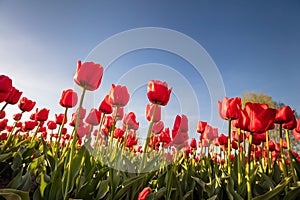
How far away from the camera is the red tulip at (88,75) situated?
1.67 m

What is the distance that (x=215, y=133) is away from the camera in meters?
3.48

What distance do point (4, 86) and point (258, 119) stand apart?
2.26 meters

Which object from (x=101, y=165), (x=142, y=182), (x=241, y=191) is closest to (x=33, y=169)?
(x=101, y=165)

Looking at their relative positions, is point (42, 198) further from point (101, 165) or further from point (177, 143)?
point (177, 143)

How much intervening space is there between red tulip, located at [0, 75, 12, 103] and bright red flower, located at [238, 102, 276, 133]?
2.14m

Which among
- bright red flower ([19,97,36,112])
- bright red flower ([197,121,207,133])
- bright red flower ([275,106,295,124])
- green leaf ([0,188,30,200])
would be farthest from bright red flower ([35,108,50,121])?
bright red flower ([275,106,295,124])

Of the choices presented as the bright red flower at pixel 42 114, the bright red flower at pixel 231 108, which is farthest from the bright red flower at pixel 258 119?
the bright red flower at pixel 42 114

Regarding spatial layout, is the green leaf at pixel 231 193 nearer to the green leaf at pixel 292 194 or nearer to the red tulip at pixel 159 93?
the green leaf at pixel 292 194

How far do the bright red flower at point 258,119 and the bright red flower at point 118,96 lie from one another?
1.11m

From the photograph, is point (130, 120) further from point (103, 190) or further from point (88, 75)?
point (88, 75)

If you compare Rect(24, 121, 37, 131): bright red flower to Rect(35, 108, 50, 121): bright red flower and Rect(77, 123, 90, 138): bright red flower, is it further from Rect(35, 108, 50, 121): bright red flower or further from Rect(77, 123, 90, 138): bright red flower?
Rect(77, 123, 90, 138): bright red flower

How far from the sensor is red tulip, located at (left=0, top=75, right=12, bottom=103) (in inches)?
77.4

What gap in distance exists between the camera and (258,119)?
1.70 m

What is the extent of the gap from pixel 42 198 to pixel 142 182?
0.81 metres
